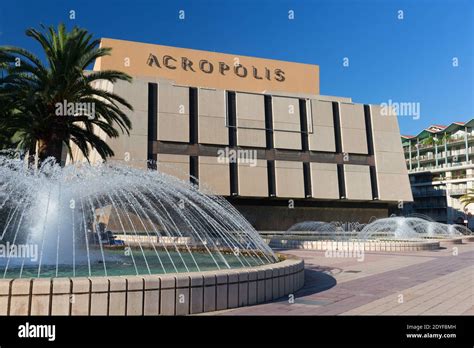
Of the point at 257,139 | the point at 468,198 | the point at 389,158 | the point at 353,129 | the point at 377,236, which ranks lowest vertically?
the point at 377,236

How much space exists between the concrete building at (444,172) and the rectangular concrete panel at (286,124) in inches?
1332

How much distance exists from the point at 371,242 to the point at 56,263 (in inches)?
549

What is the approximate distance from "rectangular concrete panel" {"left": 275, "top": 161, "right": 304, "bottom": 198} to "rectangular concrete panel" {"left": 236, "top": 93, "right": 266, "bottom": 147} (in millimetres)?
3225

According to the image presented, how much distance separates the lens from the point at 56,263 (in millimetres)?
8242

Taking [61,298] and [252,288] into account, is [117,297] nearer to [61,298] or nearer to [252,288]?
[61,298]

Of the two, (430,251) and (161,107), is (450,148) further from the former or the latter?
(430,251)

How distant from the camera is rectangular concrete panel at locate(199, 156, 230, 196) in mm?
41438

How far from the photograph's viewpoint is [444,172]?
71375 millimetres

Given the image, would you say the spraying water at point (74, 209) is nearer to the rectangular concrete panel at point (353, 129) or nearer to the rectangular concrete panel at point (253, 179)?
the rectangular concrete panel at point (253, 179)

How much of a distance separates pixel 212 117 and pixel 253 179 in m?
7.65

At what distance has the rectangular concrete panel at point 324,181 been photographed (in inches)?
1800

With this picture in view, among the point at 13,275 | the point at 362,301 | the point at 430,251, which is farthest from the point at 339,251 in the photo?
the point at 13,275

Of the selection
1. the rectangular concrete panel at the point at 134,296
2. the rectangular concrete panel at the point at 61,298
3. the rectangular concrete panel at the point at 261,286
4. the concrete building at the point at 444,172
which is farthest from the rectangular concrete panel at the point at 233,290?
the concrete building at the point at 444,172

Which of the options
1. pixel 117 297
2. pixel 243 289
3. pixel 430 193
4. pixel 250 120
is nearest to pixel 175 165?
pixel 250 120
